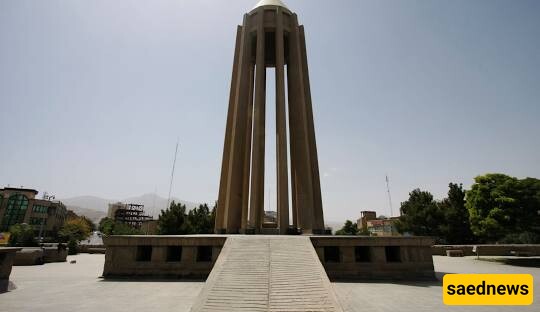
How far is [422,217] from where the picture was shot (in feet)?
129

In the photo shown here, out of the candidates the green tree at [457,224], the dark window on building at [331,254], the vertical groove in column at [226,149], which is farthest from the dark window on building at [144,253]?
the green tree at [457,224]

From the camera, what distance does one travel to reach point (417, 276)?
43.2 ft

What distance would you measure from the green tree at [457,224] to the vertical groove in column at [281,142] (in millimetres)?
29503

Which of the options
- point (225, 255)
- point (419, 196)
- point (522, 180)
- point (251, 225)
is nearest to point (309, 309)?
point (225, 255)

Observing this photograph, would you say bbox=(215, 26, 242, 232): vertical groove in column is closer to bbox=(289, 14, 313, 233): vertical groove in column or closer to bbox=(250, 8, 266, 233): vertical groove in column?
bbox=(250, 8, 266, 233): vertical groove in column

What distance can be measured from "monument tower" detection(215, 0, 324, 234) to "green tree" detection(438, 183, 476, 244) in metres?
25.5

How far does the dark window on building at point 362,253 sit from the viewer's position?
13.7m

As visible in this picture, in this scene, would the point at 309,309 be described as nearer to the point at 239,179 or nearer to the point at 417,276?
the point at 417,276

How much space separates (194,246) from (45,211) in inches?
2663

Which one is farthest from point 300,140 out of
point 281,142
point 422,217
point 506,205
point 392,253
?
point 422,217

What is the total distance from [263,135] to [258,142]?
138cm

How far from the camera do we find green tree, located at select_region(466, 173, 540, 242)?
75.3 feet

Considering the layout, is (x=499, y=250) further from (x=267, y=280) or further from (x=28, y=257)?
(x=28, y=257)

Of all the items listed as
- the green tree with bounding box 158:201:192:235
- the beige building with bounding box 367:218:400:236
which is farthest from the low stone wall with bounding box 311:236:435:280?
the beige building with bounding box 367:218:400:236
